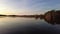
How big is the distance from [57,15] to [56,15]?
0.61 ft

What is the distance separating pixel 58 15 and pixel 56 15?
0.91m

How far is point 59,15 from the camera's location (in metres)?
17.2

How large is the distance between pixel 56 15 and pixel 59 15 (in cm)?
103

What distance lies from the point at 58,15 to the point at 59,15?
17 centimetres

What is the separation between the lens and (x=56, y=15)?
644 inches

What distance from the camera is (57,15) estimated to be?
16.4 metres

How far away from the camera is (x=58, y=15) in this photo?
56.2 feet

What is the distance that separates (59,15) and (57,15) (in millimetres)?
870
